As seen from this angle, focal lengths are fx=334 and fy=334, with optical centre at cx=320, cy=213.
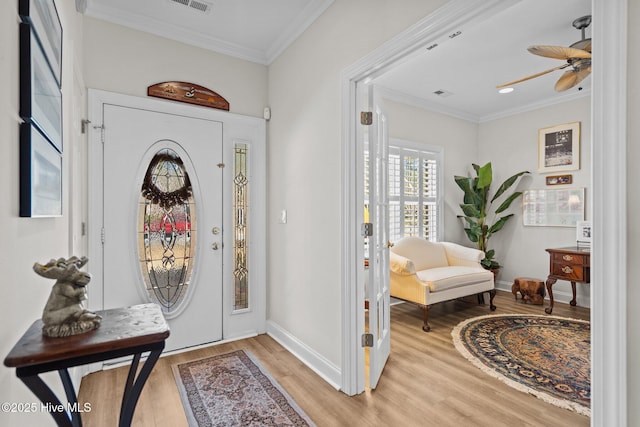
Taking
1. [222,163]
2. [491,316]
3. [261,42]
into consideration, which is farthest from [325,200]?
[491,316]

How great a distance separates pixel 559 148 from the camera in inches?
175

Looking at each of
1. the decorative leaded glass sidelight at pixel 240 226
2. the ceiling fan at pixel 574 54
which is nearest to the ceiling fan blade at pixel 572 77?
the ceiling fan at pixel 574 54

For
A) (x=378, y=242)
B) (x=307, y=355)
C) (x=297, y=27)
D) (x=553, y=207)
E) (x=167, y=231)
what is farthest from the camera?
(x=553, y=207)

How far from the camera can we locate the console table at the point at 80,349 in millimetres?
853

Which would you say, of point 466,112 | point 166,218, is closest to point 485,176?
point 466,112

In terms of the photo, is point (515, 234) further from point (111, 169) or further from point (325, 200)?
A: point (111, 169)

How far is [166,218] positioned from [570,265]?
4.35m

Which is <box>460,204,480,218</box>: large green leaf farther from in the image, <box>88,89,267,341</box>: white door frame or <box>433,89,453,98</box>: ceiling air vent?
<box>88,89,267,341</box>: white door frame

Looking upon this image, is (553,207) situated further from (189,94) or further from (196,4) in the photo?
(196,4)

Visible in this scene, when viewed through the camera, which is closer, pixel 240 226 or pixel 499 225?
pixel 240 226

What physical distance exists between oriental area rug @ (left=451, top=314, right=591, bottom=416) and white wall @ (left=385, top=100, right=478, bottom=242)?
163 centimetres

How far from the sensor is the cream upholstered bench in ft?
11.5

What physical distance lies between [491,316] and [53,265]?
4.06 metres

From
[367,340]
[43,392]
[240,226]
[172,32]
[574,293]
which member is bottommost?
[574,293]
